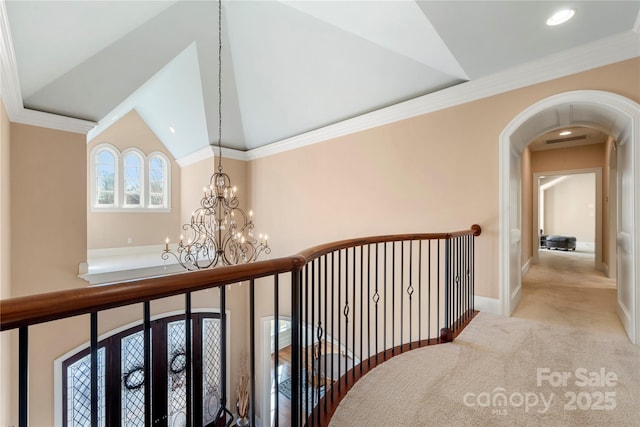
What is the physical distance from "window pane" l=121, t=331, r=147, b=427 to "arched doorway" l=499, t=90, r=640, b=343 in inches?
243

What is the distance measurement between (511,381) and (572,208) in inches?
470

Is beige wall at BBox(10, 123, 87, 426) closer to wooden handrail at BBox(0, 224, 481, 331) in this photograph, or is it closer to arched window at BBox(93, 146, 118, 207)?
arched window at BBox(93, 146, 118, 207)

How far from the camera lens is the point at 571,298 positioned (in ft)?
11.4

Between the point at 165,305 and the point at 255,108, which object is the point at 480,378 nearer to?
the point at 255,108

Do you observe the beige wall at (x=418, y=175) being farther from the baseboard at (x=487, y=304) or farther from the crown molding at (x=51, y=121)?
the crown molding at (x=51, y=121)

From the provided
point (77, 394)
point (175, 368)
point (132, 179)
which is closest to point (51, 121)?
point (132, 179)

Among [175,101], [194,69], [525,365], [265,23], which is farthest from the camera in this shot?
[175,101]

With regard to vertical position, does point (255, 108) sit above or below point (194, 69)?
below

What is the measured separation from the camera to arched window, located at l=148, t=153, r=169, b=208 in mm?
7634

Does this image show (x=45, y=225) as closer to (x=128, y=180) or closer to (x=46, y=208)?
(x=46, y=208)

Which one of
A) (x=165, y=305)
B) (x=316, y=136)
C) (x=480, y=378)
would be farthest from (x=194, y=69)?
(x=480, y=378)

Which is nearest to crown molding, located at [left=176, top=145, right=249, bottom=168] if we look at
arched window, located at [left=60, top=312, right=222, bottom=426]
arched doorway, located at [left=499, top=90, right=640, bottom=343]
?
arched window, located at [left=60, top=312, right=222, bottom=426]

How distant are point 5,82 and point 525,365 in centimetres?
543

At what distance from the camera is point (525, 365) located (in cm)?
199
